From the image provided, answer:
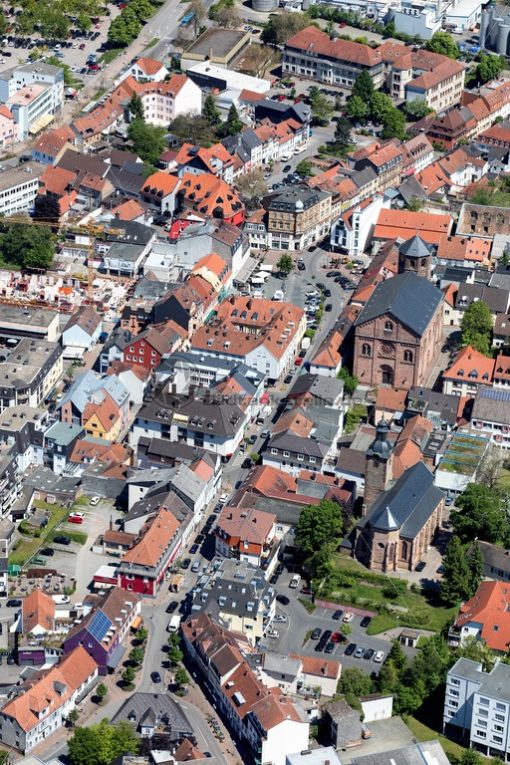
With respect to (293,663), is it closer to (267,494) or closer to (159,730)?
(159,730)

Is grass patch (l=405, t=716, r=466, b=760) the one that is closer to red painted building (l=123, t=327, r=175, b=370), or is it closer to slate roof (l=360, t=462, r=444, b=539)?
slate roof (l=360, t=462, r=444, b=539)

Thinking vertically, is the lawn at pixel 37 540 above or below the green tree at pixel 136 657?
below

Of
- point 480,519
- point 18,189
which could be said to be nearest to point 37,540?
point 480,519

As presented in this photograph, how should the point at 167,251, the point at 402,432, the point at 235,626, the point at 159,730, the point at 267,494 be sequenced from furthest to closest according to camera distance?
the point at 167,251
the point at 402,432
the point at 267,494
the point at 235,626
the point at 159,730

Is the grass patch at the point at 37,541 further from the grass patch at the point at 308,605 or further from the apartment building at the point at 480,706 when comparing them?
the apartment building at the point at 480,706

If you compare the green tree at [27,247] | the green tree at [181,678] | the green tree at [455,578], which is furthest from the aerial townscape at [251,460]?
the green tree at [27,247]

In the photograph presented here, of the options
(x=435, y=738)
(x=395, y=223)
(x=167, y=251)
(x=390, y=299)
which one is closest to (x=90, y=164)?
(x=167, y=251)

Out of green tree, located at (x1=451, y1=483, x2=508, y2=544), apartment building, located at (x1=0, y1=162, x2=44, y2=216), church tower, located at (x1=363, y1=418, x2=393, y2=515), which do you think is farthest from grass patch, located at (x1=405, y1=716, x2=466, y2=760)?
apartment building, located at (x1=0, y1=162, x2=44, y2=216)
